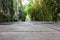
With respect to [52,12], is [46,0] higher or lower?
higher

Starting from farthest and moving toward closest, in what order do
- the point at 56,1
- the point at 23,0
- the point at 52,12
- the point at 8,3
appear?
the point at 23,0
the point at 8,3
the point at 52,12
the point at 56,1

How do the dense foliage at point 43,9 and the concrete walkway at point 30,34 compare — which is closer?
the concrete walkway at point 30,34

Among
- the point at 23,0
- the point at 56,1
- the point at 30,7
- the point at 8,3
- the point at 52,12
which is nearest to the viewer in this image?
the point at 56,1

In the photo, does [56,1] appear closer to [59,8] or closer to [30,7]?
[59,8]

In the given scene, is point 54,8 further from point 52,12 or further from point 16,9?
point 16,9

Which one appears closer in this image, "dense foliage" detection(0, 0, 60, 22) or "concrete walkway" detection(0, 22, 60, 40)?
"concrete walkway" detection(0, 22, 60, 40)

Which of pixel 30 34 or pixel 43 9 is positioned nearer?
pixel 30 34

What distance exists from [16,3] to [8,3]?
1.39m

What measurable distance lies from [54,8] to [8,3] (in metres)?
3.23

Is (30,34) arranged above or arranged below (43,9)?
below

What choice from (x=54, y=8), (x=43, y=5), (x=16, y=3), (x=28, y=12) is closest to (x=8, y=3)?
(x=16, y=3)

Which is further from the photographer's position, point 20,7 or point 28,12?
point 28,12

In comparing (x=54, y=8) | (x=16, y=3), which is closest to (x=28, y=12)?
(x=16, y=3)

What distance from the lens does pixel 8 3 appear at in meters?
12.6
